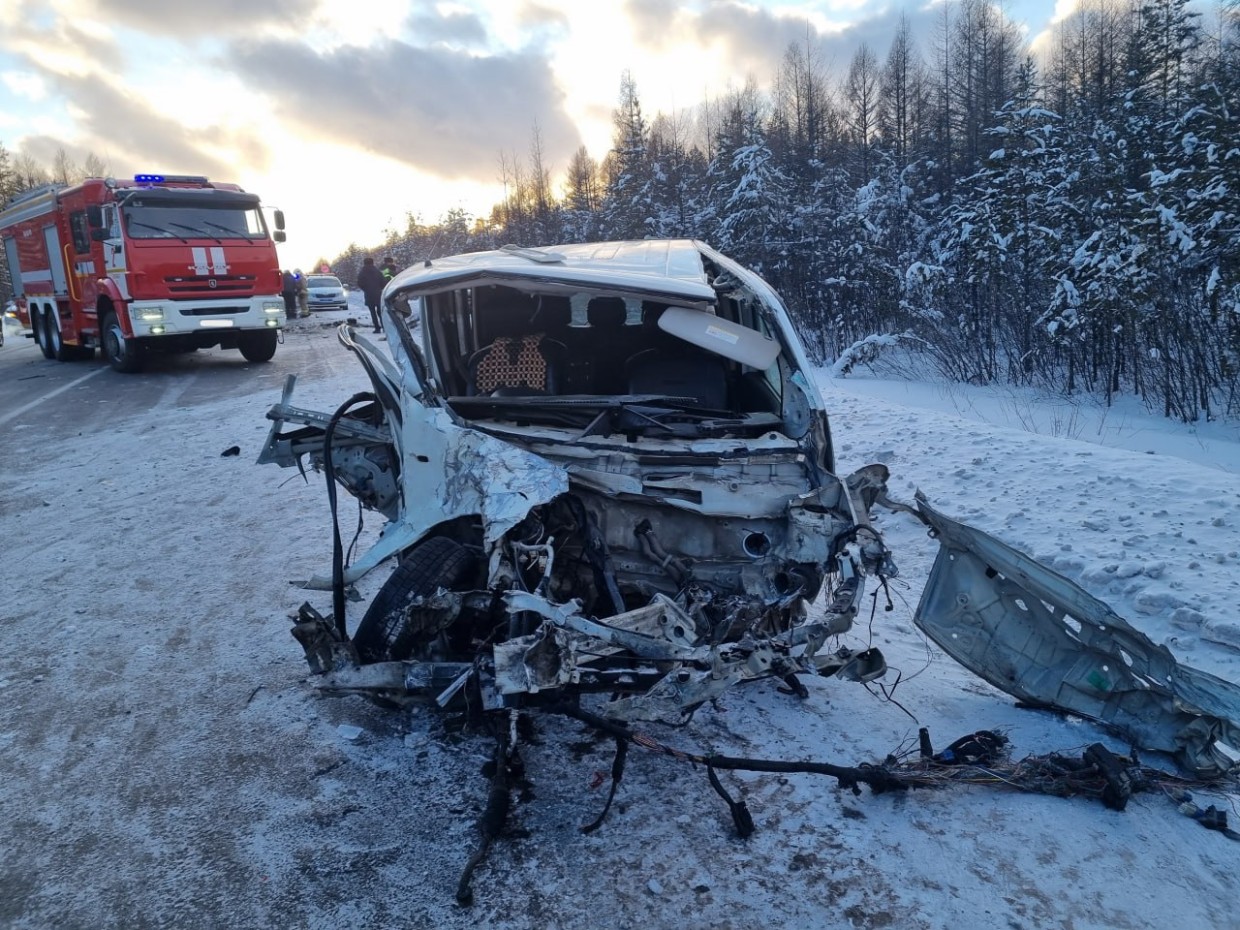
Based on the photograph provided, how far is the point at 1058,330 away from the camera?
37.3ft

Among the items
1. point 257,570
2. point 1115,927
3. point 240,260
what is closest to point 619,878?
point 1115,927

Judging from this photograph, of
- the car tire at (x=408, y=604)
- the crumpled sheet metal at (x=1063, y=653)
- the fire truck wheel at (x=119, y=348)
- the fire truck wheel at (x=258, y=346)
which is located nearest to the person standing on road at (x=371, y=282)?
the fire truck wheel at (x=258, y=346)

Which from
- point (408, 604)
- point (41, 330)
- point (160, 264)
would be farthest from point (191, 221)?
point (408, 604)

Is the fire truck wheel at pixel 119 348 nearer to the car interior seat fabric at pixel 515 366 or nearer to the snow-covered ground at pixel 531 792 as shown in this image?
the snow-covered ground at pixel 531 792

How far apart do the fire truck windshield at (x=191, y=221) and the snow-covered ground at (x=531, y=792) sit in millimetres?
9249

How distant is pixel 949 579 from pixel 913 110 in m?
47.7

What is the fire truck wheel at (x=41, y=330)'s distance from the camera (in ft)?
56.5

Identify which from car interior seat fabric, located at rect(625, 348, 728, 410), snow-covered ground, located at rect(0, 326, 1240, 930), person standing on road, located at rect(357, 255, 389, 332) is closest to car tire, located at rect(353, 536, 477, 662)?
snow-covered ground, located at rect(0, 326, 1240, 930)

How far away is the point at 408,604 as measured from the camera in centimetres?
313

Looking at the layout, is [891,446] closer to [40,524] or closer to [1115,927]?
[1115,927]

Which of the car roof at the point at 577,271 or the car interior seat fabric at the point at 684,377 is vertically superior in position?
the car roof at the point at 577,271

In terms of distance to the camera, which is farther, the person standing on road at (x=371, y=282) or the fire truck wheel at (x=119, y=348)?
the person standing on road at (x=371, y=282)

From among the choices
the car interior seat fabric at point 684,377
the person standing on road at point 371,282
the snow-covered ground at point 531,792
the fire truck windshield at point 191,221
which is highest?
the fire truck windshield at point 191,221

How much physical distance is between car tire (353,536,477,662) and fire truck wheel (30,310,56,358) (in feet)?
60.2
